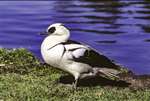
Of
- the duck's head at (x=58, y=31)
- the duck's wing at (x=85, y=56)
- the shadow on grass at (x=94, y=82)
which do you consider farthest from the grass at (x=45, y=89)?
the duck's head at (x=58, y=31)

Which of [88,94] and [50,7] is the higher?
[88,94]

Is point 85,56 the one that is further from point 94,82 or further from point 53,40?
point 94,82

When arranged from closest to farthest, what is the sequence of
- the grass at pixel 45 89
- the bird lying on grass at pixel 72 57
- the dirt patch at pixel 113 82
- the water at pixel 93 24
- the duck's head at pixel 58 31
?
the grass at pixel 45 89 < the bird lying on grass at pixel 72 57 < the duck's head at pixel 58 31 < the dirt patch at pixel 113 82 < the water at pixel 93 24

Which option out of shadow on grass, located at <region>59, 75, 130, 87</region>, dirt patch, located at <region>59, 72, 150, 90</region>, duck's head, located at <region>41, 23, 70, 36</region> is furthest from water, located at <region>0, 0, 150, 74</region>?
duck's head, located at <region>41, 23, 70, 36</region>

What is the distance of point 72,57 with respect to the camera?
34.9ft

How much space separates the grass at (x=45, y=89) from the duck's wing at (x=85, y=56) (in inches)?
21.2

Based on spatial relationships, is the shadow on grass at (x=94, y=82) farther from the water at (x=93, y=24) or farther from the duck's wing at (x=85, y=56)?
the water at (x=93, y=24)

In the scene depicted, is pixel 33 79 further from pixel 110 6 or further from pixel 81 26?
pixel 110 6

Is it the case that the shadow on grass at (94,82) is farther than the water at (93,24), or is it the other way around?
the water at (93,24)

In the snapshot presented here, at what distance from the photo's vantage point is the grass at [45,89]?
10047mm

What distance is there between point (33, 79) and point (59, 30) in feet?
4.36

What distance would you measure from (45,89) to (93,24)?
13.7 m

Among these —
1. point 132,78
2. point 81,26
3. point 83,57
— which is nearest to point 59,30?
point 83,57

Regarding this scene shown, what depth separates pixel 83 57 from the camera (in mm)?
10758
